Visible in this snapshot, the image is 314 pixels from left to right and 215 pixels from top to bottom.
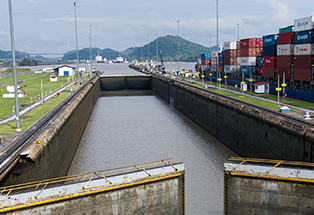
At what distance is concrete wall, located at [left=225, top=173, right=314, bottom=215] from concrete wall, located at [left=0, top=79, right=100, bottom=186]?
12.9 meters

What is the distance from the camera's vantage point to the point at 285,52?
5525cm

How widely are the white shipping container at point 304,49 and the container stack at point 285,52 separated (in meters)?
1.84

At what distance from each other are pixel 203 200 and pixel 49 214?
13.8 meters

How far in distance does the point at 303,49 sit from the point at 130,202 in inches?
1545

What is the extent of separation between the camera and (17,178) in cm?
2200

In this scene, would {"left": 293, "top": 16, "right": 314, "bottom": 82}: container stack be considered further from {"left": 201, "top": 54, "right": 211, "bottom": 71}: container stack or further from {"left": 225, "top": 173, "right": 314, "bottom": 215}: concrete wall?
{"left": 201, "top": 54, "right": 211, "bottom": 71}: container stack

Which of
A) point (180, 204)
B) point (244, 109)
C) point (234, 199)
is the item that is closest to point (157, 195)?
point (180, 204)

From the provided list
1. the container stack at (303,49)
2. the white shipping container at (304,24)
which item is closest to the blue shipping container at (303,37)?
the container stack at (303,49)

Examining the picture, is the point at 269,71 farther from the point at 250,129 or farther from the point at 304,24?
the point at 250,129

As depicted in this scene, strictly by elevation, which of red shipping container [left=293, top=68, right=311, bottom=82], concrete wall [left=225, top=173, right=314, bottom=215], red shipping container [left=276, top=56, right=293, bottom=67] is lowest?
concrete wall [left=225, top=173, right=314, bottom=215]

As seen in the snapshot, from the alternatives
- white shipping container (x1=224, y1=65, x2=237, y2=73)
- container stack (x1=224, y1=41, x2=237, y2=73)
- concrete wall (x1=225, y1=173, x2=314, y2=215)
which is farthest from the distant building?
concrete wall (x1=225, y1=173, x2=314, y2=215)

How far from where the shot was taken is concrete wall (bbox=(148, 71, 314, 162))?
94.7ft

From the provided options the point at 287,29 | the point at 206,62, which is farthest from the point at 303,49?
the point at 206,62

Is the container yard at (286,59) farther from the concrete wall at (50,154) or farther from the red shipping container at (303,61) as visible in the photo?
the concrete wall at (50,154)
